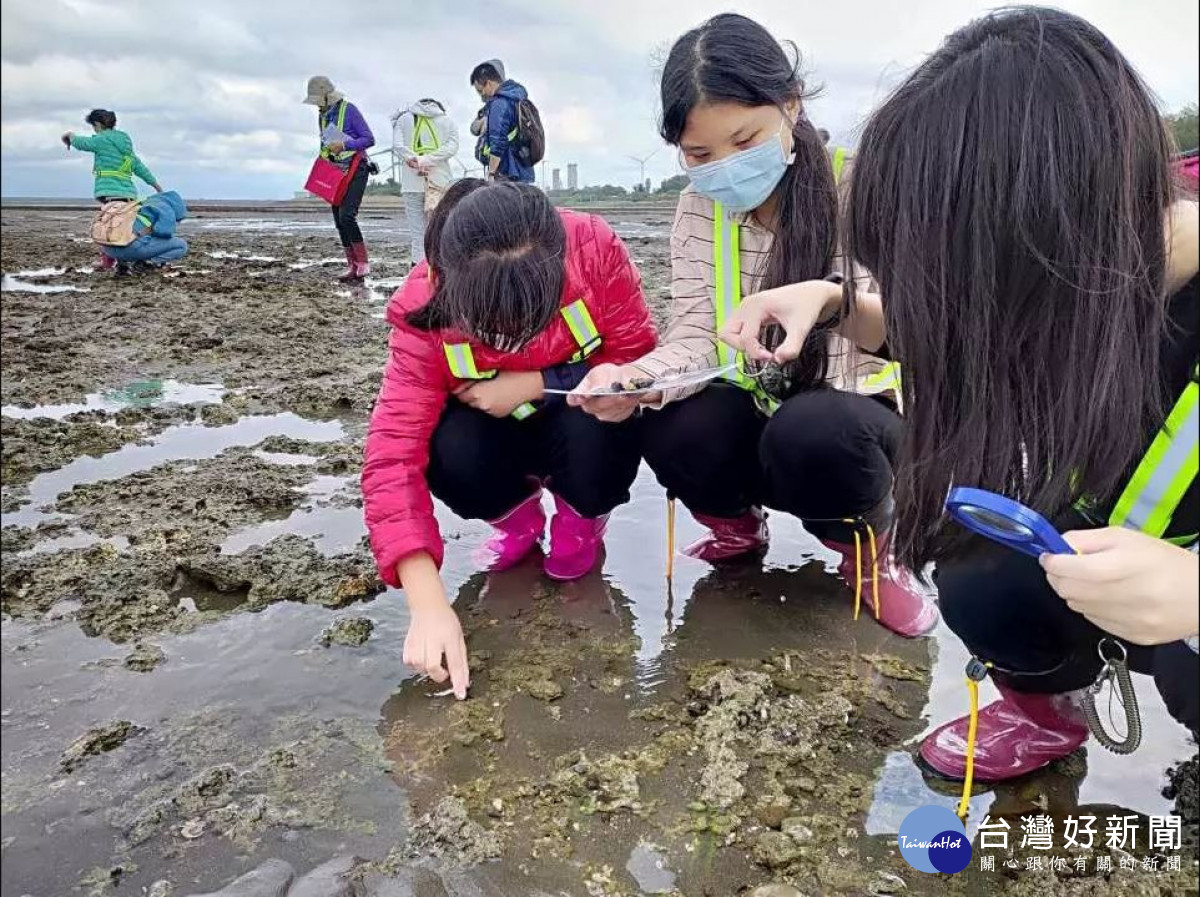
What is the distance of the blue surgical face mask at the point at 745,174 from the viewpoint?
1.93 meters

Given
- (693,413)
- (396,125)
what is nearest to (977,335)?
(693,413)

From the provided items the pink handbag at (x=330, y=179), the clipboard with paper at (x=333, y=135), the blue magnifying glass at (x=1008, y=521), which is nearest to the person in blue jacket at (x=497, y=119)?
the clipboard with paper at (x=333, y=135)

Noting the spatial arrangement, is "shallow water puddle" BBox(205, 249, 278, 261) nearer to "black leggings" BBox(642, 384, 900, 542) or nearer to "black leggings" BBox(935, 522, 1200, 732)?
"black leggings" BBox(642, 384, 900, 542)

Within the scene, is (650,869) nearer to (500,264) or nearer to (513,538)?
(500,264)

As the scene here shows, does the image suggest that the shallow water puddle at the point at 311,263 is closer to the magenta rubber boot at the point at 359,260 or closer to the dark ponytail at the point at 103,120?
the magenta rubber boot at the point at 359,260

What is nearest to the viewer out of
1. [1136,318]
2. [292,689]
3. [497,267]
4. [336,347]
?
[1136,318]

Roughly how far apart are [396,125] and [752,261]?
16.2ft

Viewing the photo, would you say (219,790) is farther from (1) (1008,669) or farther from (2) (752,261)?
(2) (752,261)

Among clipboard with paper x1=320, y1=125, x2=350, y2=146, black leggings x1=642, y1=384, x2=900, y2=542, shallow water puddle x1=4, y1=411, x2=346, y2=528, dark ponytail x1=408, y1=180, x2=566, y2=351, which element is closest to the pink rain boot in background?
clipboard with paper x1=320, y1=125, x2=350, y2=146

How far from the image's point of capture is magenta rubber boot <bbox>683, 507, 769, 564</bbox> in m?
2.34

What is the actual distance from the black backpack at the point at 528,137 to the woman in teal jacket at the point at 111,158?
4.24 meters

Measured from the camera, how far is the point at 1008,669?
1.55 meters

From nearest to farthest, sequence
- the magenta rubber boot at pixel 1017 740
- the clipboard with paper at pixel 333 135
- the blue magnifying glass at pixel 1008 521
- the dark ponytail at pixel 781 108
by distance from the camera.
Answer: the blue magnifying glass at pixel 1008 521 < the magenta rubber boot at pixel 1017 740 < the dark ponytail at pixel 781 108 < the clipboard with paper at pixel 333 135

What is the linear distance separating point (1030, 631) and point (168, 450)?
272cm
